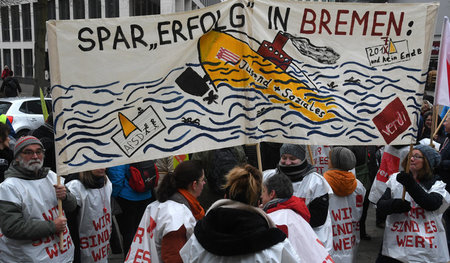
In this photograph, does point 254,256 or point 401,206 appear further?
point 401,206

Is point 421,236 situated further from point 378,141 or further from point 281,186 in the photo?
point 281,186

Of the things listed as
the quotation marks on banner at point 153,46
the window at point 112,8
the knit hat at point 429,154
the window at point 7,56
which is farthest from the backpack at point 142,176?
the window at point 7,56

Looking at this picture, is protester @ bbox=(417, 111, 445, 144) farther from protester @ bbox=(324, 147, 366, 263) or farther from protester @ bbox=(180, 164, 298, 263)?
protester @ bbox=(180, 164, 298, 263)

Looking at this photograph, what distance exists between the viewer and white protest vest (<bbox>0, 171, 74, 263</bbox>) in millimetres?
3973

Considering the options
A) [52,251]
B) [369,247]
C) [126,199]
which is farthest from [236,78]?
[369,247]

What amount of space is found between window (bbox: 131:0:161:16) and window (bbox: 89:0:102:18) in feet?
10.6

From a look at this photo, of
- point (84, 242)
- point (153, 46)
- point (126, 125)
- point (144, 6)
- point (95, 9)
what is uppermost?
point (144, 6)

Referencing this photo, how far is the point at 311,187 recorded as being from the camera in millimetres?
4422

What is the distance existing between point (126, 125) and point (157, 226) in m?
0.78

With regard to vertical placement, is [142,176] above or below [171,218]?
below

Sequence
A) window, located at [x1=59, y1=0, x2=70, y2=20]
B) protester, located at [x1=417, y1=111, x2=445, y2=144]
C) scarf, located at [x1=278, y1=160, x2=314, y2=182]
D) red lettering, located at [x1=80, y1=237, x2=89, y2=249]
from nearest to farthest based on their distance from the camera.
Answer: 1. scarf, located at [x1=278, y1=160, x2=314, y2=182]
2. red lettering, located at [x1=80, y1=237, x2=89, y2=249]
3. protester, located at [x1=417, y1=111, x2=445, y2=144]
4. window, located at [x1=59, y1=0, x2=70, y2=20]

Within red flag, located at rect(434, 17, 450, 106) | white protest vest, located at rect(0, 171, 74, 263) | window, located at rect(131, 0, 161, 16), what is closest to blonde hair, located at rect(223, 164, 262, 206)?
white protest vest, located at rect(0, 171, 74, 263)

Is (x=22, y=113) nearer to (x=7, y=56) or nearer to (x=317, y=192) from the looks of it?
(x=317, y=192)

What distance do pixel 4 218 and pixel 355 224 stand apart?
11.2ft
